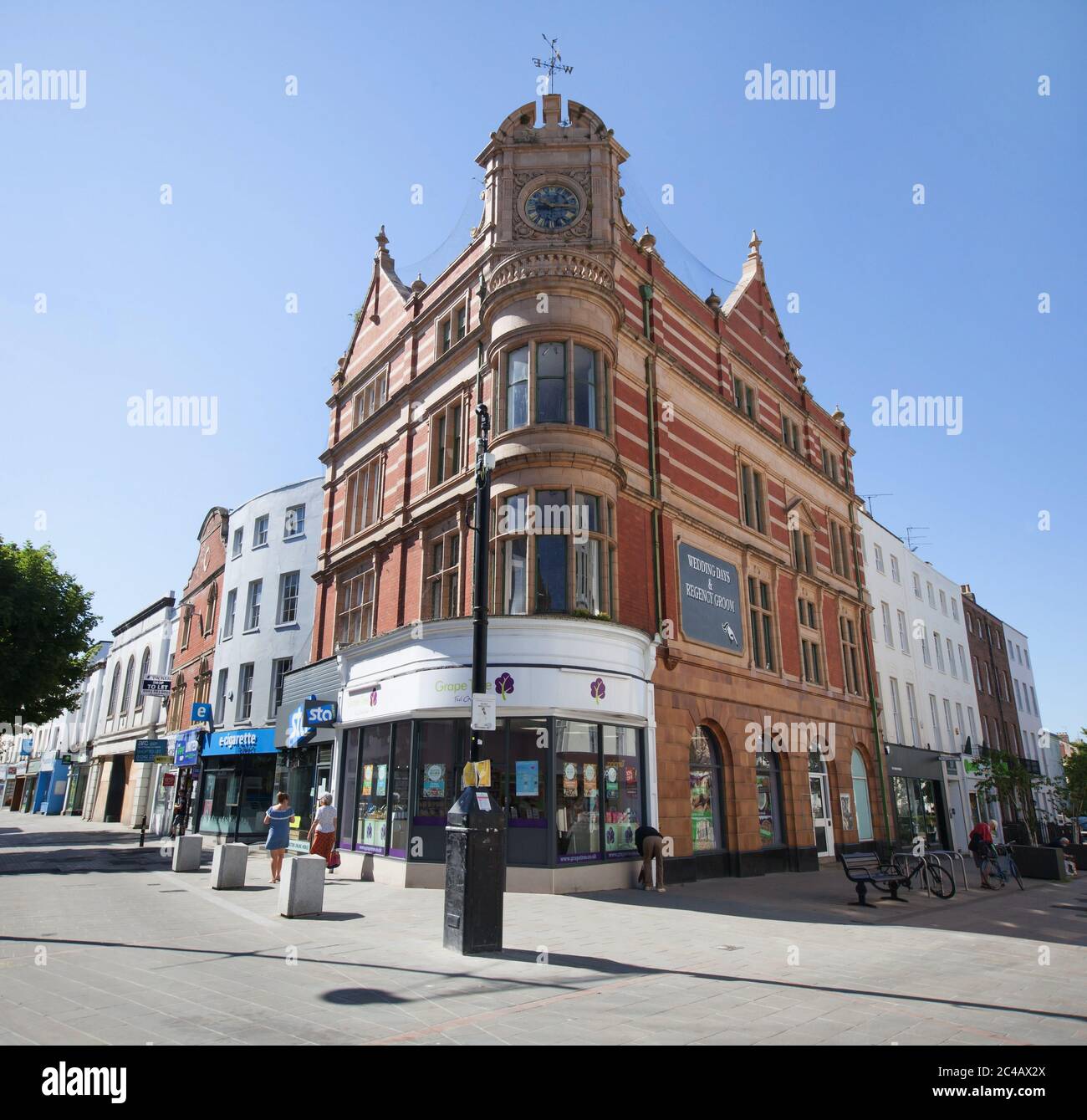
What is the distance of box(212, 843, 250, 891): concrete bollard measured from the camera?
14648 millimetres

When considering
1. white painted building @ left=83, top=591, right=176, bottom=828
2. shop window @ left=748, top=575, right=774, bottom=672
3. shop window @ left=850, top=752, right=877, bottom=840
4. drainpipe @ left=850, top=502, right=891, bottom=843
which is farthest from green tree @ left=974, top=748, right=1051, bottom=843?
white painted building @ left=83, top=591, right=176, bottom=828

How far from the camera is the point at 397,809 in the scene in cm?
1680

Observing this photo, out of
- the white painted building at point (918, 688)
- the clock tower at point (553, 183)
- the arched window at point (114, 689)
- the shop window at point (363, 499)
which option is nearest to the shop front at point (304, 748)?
the shop window at point (363, 499)

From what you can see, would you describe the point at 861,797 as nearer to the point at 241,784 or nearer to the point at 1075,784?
the point at 241,784

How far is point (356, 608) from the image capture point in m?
23.4

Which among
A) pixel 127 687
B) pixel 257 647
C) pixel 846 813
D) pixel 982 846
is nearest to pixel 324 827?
pixel 982 846

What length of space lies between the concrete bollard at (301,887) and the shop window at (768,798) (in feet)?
42.6

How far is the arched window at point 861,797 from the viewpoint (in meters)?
26.7

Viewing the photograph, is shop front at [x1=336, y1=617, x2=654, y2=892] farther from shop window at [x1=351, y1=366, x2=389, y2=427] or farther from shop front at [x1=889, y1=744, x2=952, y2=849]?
shop front at [x1=889, y1=744, x2=952, y2=849]

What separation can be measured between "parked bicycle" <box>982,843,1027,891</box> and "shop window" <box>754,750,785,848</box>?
5151mm

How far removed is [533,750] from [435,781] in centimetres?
236

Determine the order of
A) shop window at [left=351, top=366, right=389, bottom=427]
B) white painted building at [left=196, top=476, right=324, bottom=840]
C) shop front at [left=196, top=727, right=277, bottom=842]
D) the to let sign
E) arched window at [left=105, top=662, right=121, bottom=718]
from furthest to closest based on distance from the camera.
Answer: arched window at [left=105, top=662, right=121, bottom=718], the to let sign, white painted building at [left=196, top=476, right=324, bottom=840], shop front at [left=196, top=727, right=277, bottom=842], shop window at [left=351, top=366, right=389, bottom=427]
